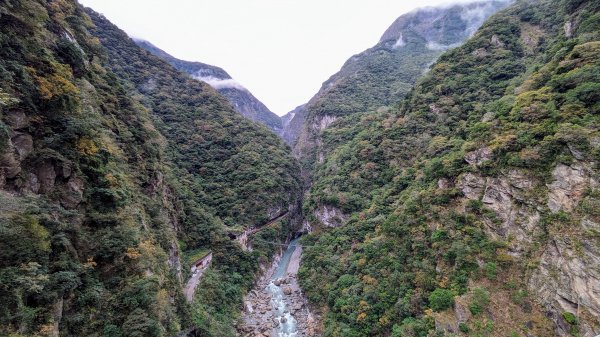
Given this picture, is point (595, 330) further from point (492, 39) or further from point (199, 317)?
point (492, 39)

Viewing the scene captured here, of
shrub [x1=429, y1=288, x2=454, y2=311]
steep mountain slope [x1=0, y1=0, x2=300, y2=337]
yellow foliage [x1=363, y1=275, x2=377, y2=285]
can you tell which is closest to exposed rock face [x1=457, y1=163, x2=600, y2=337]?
shrub [x1=429, y1=288, x2=454, y2=311]

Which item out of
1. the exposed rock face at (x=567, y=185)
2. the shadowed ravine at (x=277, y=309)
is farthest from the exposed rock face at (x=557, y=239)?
the shadowed ravine at (x=277, y=309)

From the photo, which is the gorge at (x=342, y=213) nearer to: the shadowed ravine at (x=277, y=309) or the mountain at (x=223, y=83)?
the shadowed ravine at (x=277, y=309)

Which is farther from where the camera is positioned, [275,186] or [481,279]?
[275,186]

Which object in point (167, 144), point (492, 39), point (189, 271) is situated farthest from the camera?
point (167, 144)

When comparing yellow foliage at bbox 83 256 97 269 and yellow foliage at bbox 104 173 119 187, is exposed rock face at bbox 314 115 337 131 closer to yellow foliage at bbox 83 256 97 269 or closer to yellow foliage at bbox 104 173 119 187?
yellow foliage at bbox 104 173 119 187

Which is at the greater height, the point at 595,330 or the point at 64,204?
the point at 64,204

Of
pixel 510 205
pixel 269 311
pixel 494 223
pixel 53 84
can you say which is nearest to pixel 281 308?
pixel 269 311

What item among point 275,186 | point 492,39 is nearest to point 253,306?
point 275,186
